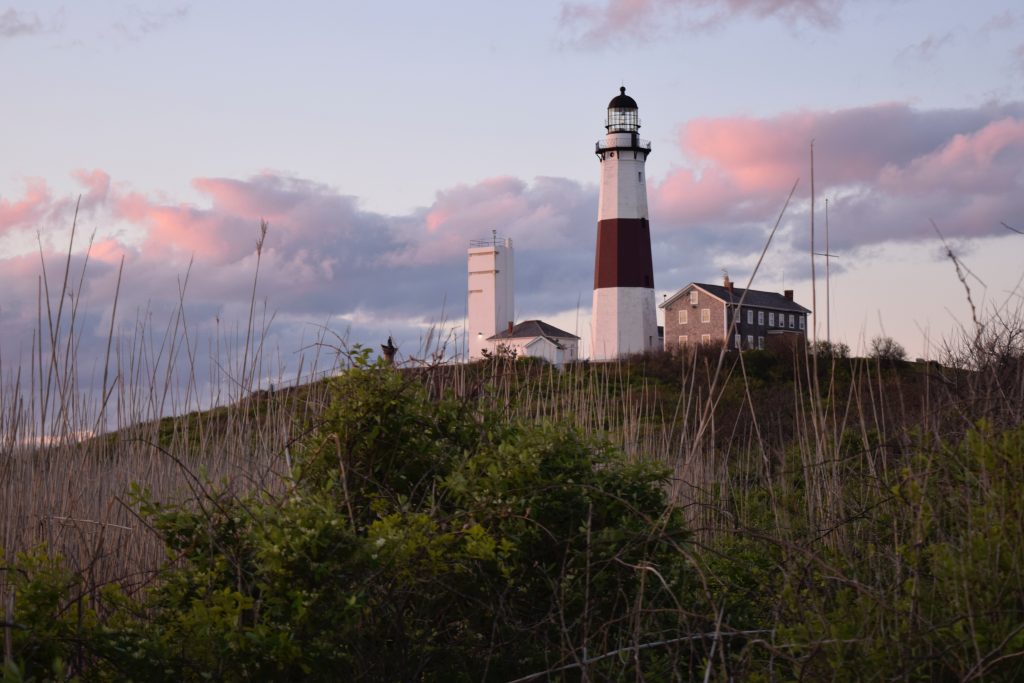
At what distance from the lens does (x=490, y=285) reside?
33.6 m

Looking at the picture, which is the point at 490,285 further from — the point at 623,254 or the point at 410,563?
the point at 410,563

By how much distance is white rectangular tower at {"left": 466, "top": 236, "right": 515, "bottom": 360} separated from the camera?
3347 centimetres

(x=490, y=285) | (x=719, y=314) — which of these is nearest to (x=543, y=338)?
(x=490, y=285)

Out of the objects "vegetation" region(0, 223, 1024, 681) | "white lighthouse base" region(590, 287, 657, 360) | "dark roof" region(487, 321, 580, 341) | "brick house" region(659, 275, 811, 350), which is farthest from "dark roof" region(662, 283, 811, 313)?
"vegetation" region(0, 223, 1024, 681)

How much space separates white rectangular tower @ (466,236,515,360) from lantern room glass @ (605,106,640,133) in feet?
20.1

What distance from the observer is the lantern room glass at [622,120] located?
29859 mm

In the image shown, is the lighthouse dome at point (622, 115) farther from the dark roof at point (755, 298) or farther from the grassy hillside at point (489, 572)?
the grassy hillside at point (489, 572)

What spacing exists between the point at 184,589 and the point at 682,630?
1.63 meters

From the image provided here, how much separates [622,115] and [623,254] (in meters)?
4.73

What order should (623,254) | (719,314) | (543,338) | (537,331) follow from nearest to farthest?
(623,254) < (543,338) < (537,331) < (719,314)

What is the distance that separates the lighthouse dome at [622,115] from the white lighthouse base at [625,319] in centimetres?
512

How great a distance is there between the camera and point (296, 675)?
2650 millimetres

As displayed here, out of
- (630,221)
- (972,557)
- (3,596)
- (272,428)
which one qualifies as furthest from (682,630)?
(630,221)

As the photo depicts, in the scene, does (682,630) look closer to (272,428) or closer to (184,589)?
(184,589)
